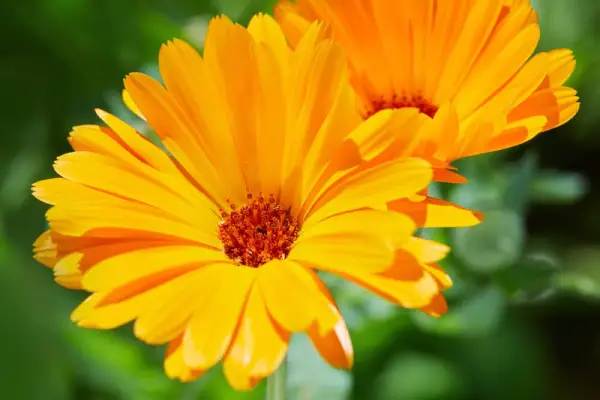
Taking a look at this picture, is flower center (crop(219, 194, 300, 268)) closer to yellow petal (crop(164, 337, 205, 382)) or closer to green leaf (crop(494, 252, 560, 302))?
yellow petal (crop(164, 337, 205, 382))

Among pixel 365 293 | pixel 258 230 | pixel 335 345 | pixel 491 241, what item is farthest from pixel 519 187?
pixel 335 345

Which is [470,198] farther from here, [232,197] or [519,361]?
[232,197]

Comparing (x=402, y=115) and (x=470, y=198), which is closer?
(x=402, y=115)

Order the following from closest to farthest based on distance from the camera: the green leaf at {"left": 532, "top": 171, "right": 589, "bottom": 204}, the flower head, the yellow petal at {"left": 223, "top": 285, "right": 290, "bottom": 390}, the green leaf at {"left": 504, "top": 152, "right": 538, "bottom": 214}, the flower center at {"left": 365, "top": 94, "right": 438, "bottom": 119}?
the yellow petal at {"left": 223, "top": 285, "right": 290, "bottom": 390} → the flower head → the flower center at {"left": 365, "top": 94, "right": 438, "bottom": 119} → the green leaf at {"left": 504, "top": 152, "right": 538, "bottom": 214} → the green leaf at {"left": 532, "top": 171, "right": 589, "bottom": 204}

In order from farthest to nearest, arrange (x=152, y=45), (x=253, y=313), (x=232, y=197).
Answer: (x=152, y=45) → (x=232, y=197) → (x=253, y=313)

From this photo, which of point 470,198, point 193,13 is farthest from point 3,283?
point 470,198

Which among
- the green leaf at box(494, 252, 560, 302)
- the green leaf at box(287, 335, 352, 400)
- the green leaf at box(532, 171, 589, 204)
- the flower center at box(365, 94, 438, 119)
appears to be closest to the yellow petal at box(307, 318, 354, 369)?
the flower center at box(365, 94, 438, 119)

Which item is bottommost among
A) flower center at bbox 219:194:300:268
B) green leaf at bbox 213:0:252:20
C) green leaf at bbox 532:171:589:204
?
green leaf at bbox 532:171:589:204
